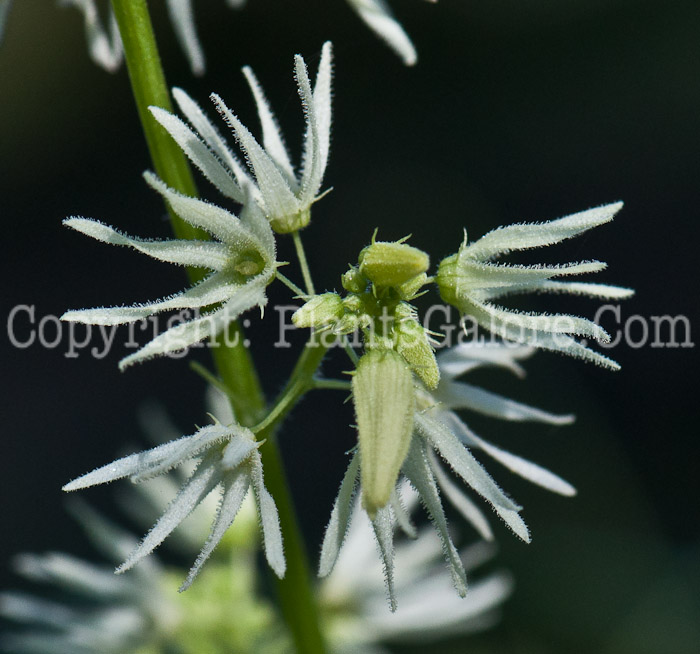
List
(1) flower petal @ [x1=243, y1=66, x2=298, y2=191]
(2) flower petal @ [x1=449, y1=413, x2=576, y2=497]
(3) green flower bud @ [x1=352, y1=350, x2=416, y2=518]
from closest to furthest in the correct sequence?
1. (3) green flower bud @ [x1=352, y1=350, x2=416, y2=518]
2. (1) flower petal @ [x1=243, y1=66, x2=298, y2=191]
3. (2) flower petal @ [x1=449, y1=413, x2=576, y2=497]

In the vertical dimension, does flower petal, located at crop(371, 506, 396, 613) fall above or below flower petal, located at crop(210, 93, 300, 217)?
below

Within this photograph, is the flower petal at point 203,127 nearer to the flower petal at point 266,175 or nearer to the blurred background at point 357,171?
the flower petal at point 266,175

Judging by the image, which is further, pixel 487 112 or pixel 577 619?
pixel 487 112

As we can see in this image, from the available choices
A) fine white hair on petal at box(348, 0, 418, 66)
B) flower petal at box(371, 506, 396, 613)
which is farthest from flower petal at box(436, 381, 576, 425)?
fine white hair on petal at box(348, 0, 418, 66)

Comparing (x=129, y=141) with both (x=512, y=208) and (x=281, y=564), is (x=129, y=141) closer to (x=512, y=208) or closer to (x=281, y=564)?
(x=512, y=208)

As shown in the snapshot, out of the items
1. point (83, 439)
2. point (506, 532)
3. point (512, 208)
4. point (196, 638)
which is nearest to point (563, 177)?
point (512, 208)

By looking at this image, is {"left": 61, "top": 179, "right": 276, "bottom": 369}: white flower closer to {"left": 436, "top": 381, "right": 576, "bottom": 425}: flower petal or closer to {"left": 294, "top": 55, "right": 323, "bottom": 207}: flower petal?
{"left": 294, "top": 55, "right": 323, "bottom": 207}: flower petal

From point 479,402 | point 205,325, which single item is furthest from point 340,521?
point 479,402

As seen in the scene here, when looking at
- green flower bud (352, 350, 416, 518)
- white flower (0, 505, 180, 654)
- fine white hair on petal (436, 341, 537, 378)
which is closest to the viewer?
green flower bud (352, 350, 416, 518)
